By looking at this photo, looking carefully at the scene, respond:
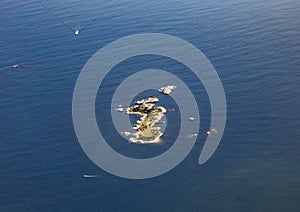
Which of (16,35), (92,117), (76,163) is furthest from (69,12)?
(76,163)

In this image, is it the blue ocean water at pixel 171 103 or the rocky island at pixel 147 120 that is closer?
the blue ocean water at pixel 171 103

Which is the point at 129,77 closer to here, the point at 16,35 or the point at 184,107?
the point at 184,107

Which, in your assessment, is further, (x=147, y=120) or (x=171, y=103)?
(x=171, y=103)

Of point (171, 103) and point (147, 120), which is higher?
point (171, 103)
